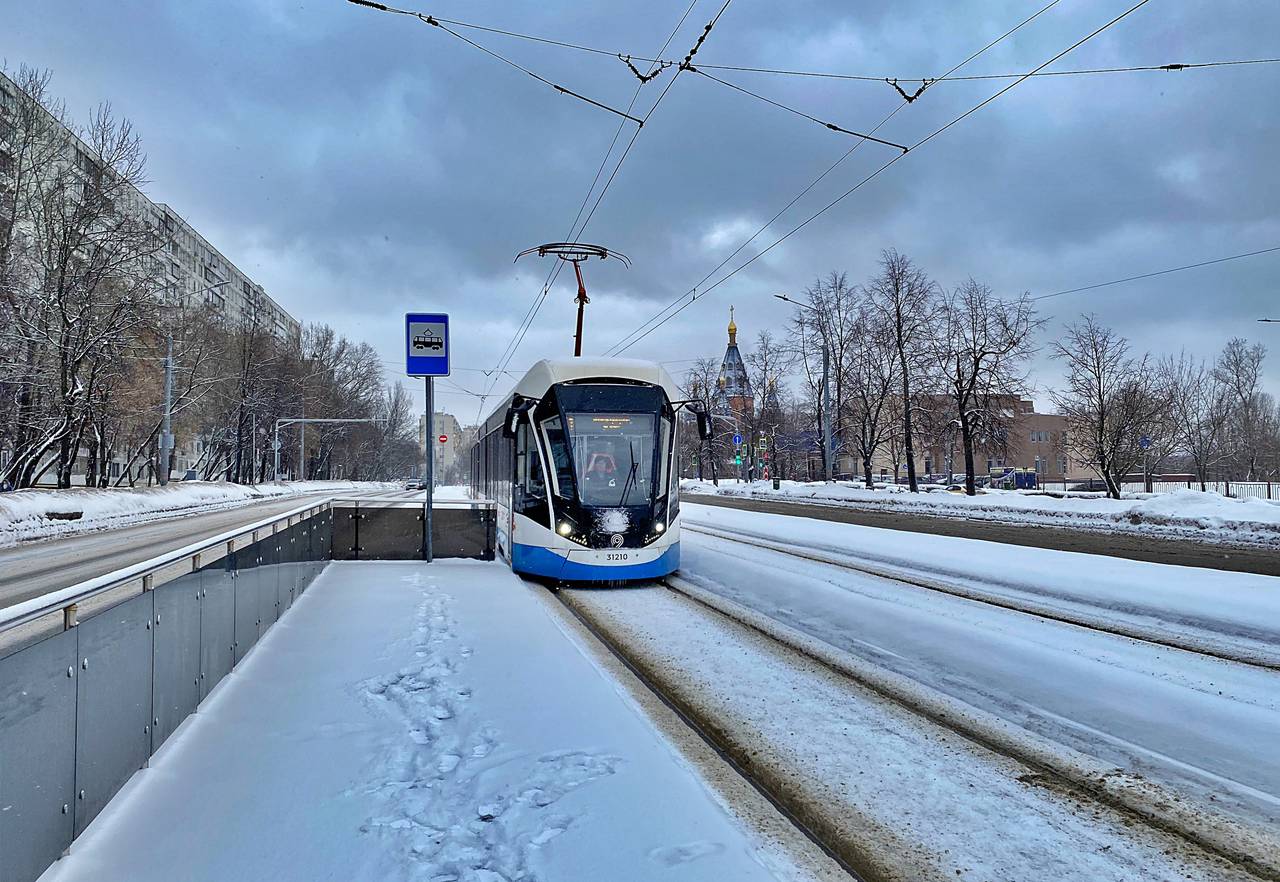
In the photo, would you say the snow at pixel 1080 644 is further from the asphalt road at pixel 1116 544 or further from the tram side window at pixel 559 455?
the tram side window at pixel 559 455

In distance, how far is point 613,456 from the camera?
432 inches

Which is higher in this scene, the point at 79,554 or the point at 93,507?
the point at 93,507

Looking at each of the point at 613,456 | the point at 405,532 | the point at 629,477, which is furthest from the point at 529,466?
the point at 405,532

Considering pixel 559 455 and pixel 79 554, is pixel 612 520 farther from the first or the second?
pixel 79 554

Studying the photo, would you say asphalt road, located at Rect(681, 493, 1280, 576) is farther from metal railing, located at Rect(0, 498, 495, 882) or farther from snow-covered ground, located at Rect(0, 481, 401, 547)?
snow-covered ground, located at Rect(0, 481, 401, 547)

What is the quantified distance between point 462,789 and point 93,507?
2827 cm

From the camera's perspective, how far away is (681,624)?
845 cm

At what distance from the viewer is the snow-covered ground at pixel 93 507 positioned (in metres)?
20.8

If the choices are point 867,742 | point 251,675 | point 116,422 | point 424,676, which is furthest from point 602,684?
point 116,422

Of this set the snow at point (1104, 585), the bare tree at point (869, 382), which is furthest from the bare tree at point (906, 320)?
the snow at point (1104, 585)

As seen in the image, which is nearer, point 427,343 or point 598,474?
point 598,474

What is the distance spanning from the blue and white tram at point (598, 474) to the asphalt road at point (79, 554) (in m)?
4.47

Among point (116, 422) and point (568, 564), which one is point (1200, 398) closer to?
point (568, 564)

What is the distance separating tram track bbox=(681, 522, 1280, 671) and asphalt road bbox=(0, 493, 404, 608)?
31.9 ft
